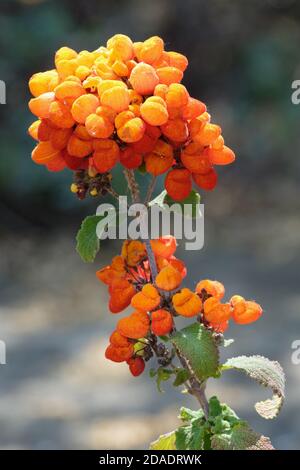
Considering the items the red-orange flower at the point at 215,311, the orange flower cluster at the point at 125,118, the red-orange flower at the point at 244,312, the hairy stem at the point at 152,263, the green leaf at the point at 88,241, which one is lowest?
the red-orange flower at the point at 215,311

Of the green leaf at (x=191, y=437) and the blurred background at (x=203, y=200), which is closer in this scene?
the green leaf at (x=191, y=437)

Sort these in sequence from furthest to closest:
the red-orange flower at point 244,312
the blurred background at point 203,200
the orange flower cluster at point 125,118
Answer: the blurred background at point 203,200, the red-orange flower at point 244,312, the orange flower cluster at point 125,118

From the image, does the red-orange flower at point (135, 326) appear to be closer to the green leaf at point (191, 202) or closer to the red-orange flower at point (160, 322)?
the red-orange flower at point (160, 322)

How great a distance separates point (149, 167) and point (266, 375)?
0.80 ft

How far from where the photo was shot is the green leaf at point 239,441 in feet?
3.84

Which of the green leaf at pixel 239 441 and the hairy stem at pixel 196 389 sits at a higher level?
the hairy stem at pixel 196 389

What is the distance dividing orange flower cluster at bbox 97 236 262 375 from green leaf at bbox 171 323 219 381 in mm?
25

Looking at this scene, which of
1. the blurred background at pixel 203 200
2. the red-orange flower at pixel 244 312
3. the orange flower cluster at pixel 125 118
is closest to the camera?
the orange flower cluster at pixel 125 118

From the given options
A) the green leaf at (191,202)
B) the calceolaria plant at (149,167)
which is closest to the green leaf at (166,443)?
the calceolaria plant at (149,167)

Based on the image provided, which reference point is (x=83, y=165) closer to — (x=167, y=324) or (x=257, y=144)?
(x=167, y=324)

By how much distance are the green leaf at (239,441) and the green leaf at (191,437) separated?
0.02m

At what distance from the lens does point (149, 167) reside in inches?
46.1

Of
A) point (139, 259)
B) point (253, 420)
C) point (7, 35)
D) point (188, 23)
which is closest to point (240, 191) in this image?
point (188, 23)

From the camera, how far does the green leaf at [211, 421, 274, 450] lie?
46.1 inches
